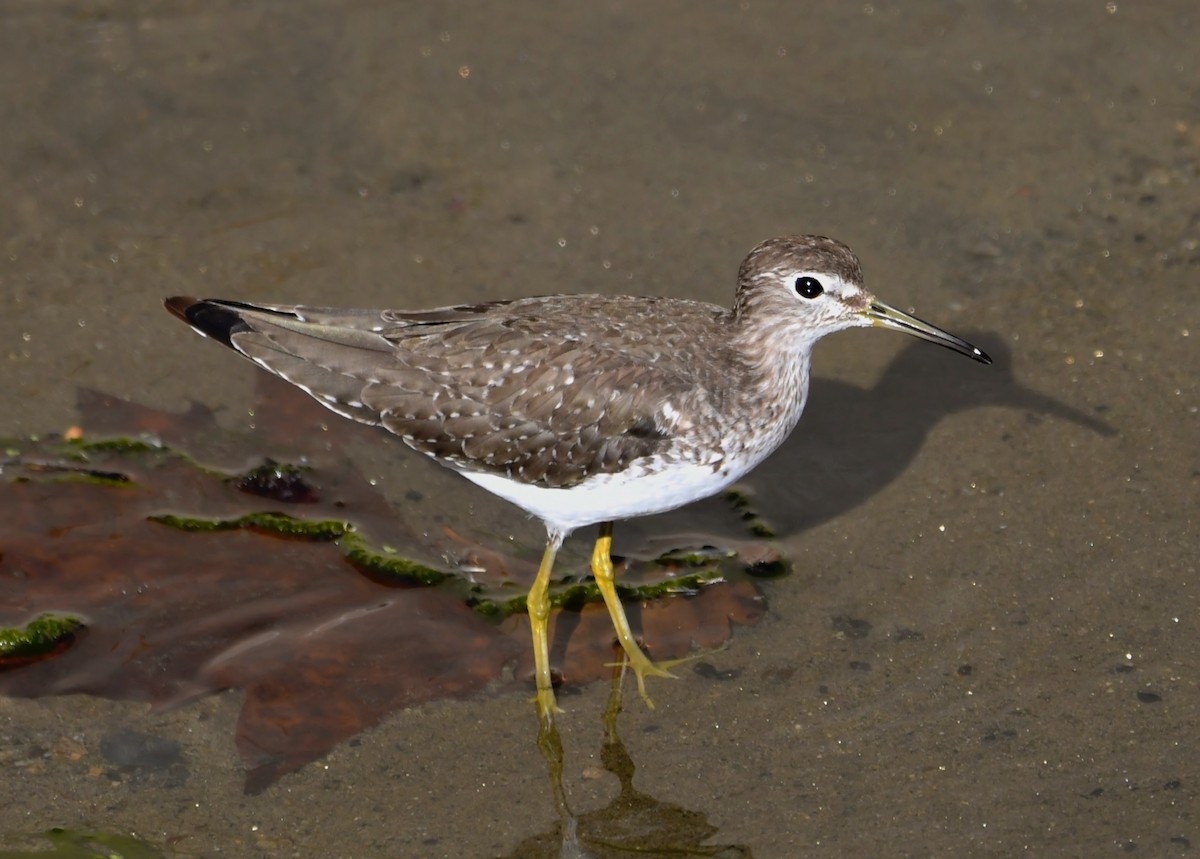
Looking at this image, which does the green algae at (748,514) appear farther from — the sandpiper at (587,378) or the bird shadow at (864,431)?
the sandpiper at (587,378)

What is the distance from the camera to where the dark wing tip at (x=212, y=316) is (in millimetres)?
7320

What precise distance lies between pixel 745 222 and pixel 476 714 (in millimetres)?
4069

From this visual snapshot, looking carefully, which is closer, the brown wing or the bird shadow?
the brown wing

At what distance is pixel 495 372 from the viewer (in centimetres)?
692

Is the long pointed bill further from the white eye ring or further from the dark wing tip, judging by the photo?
the dark wing tip

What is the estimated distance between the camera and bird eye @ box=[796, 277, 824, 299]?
6.99 meters

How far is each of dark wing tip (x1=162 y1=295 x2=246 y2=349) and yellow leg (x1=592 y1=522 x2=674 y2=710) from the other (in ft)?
6.78

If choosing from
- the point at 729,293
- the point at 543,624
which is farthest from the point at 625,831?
the point at 729,293

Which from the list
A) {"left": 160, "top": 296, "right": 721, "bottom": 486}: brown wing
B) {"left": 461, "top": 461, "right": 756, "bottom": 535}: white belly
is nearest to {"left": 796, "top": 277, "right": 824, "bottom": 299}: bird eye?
{"left": 160, "top": 296, "right": 721, "bottom": 486}: brown wing

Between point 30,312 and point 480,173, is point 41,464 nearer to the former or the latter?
point 30,312

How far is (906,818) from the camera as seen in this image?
6.20 m

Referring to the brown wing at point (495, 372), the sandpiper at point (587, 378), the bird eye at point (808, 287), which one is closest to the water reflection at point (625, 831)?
the sandpiper at point (587, 378)

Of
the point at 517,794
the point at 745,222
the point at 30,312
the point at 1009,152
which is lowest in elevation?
the point at 517,794

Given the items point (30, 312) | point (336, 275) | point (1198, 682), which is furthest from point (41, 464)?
point (1198, 682)
